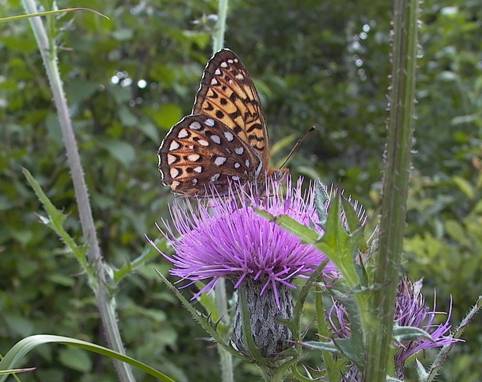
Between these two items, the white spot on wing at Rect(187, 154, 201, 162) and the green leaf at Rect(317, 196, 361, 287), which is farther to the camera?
the white spot on wing at Rect(187, 154, 201, 162)

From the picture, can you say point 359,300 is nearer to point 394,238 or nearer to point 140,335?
point 394,238

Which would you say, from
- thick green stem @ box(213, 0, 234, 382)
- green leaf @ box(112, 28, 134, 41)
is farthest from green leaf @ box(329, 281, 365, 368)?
green leaf @ box(112, 28, 134, 41)

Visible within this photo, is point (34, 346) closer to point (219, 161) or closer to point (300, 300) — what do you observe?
point (300, 300)

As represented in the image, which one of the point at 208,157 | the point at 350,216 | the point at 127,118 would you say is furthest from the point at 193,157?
the point at 127,118

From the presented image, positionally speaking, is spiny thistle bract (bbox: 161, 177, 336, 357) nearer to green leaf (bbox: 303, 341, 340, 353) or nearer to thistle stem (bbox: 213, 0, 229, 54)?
green leaf (bbox: 303, 341, 340, 353)

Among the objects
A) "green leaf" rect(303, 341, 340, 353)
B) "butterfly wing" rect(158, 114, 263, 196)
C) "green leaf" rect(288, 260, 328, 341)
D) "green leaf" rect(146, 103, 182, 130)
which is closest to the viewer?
"green leaf" rect(303, 341, 340, 353)

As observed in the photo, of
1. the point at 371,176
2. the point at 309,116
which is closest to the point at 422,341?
the point at 371,176

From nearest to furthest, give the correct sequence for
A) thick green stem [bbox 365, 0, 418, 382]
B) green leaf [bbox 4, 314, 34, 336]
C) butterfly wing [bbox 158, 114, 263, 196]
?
thick green stem [bbox 365, 0, 418, 382]
butterfly wing [bbox 158, 114, 263, 196]
green leaf [bbox 4, 314, 34, 336]
